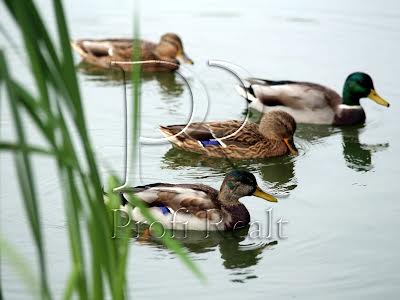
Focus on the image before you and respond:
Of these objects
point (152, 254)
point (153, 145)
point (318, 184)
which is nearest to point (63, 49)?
point (152, 254)

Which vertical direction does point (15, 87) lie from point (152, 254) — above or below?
above

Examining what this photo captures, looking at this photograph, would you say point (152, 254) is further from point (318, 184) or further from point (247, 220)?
point (318, 184)

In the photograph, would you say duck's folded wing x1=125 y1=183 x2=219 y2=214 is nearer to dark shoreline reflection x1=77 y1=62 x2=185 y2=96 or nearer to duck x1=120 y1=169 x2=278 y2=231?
duck x1=120 y1=169 x2=278 y2=231

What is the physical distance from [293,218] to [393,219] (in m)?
→ 0.73

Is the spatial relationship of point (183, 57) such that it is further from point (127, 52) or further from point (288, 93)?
point (288, 93)

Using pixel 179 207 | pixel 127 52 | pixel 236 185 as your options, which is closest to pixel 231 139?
pixel 236 185

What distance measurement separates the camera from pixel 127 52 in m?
11.7

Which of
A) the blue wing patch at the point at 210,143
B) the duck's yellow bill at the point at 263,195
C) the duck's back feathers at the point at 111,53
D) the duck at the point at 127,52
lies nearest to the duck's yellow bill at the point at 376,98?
the blue wing patch at the point at 210,143

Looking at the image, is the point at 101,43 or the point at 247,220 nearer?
the point at 247,220

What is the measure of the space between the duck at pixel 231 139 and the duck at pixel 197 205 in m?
1.70

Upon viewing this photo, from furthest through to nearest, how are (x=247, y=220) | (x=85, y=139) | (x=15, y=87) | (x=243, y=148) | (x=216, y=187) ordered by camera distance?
(x=243, y=148) < (x=216, y=187) < (x=247, y=220) < (x=85, y=139) < (x=15, y=87)

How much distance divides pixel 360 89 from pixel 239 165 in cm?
223

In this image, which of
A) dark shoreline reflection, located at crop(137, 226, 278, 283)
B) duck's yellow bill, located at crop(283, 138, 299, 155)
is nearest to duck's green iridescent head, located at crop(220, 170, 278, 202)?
dark shoreline reflection, located at crop(137, 226, 278, 283)

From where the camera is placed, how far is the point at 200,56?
38.3 feet
